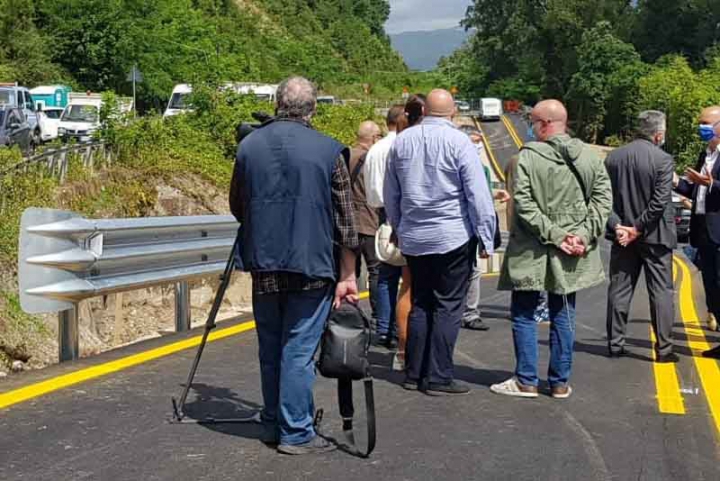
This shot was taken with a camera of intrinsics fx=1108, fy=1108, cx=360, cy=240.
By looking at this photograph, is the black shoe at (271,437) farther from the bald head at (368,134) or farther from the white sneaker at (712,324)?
the white sneaker at (712,324)

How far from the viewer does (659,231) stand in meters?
8.73

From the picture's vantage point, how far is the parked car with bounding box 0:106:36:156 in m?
25.2

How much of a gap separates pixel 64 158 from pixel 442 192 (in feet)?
27.0

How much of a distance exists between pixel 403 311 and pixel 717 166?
111 inches

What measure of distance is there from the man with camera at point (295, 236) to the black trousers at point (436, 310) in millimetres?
1494

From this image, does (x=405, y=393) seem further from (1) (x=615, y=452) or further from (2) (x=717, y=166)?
(2) (x=717, y=166)

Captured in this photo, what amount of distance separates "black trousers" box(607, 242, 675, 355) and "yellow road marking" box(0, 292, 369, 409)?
10.3 feet

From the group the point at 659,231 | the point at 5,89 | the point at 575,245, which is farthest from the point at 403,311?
the point at 5,89

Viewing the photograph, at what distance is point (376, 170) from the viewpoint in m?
8.52

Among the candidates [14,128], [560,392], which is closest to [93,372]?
[560,392]

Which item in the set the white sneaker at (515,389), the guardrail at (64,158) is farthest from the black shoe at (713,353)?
the guardrail at (64,158)

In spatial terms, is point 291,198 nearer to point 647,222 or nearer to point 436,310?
point 436,310

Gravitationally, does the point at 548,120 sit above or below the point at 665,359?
above

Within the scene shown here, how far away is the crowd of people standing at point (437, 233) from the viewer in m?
5.50
